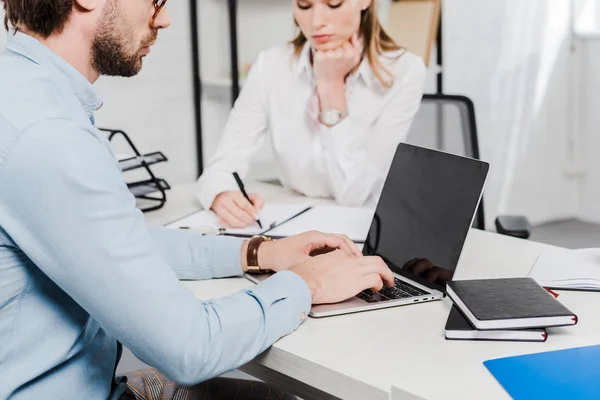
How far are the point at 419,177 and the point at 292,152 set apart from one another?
830 millimetres

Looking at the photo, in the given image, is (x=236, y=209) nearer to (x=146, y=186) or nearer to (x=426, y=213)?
(x=146, y=186)

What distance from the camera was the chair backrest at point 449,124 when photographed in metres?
2.03

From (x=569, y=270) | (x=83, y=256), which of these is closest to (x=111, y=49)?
(x=83, y=256)

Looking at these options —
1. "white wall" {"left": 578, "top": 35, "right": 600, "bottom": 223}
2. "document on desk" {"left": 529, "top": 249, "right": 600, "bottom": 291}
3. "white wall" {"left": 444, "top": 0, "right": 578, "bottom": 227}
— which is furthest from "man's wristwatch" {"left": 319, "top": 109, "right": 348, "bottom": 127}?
"white wall" {"left": 578, "top": 35, "right": 600, "bottom": 223}

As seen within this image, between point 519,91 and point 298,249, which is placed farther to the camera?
point 519,91

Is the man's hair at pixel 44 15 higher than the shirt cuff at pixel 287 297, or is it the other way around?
the man's hair at pixel 44 15

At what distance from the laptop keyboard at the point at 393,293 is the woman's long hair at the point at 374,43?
92cm

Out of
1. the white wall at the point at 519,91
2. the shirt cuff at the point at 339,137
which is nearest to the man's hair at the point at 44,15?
Result: the shirt cuff at the point at 339,137

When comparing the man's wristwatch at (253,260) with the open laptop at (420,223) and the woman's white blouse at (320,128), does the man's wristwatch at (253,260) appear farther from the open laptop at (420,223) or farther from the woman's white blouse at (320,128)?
the woman's white blouse at (320,128)

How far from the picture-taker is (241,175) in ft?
6.65

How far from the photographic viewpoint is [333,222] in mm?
1618

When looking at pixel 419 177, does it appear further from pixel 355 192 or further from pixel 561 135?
pixel 561 135

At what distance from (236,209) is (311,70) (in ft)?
1.98

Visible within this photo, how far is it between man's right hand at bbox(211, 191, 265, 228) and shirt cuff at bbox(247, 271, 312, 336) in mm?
530
